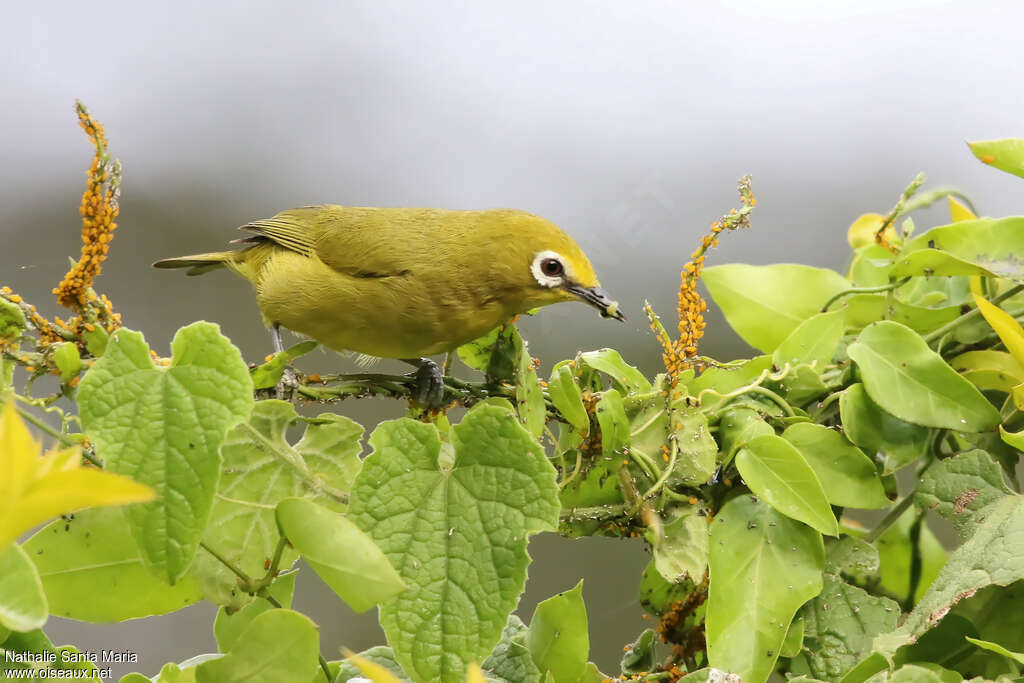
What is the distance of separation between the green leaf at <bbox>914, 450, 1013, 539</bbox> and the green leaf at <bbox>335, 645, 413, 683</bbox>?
2.47 ft

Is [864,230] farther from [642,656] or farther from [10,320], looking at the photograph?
[10,320]

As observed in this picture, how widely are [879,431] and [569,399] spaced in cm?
47

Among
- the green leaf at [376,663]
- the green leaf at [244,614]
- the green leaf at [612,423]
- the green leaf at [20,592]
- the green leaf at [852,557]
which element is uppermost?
the green leaf at [20,592]

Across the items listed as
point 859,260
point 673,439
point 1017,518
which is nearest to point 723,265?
point 859,260

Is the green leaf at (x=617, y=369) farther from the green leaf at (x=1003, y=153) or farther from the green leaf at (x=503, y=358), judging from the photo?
the green leaf at (x=1003, y=153)

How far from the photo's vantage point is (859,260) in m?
1.67

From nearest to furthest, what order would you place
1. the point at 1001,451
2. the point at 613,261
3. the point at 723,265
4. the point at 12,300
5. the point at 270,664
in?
the point at 270,664
the point at 12,300
the point at 1001,451
the point at 723,265
the point at 613,261

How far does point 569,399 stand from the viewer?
4.03ft

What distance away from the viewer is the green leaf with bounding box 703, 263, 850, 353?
5.28 feet

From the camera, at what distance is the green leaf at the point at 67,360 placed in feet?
3.43

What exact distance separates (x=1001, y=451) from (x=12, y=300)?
1.34 metres

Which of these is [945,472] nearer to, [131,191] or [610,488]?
[610,488]

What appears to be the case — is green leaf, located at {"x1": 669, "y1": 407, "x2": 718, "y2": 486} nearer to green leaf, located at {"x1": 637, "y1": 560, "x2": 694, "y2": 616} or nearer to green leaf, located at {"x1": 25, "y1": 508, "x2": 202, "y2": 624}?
green leaf, located at {"x1": 637, "y1": 560, "x2": 694, "y2": 616}

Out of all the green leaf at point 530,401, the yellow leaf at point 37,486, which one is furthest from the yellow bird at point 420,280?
the yellow leaf at point 37,486
